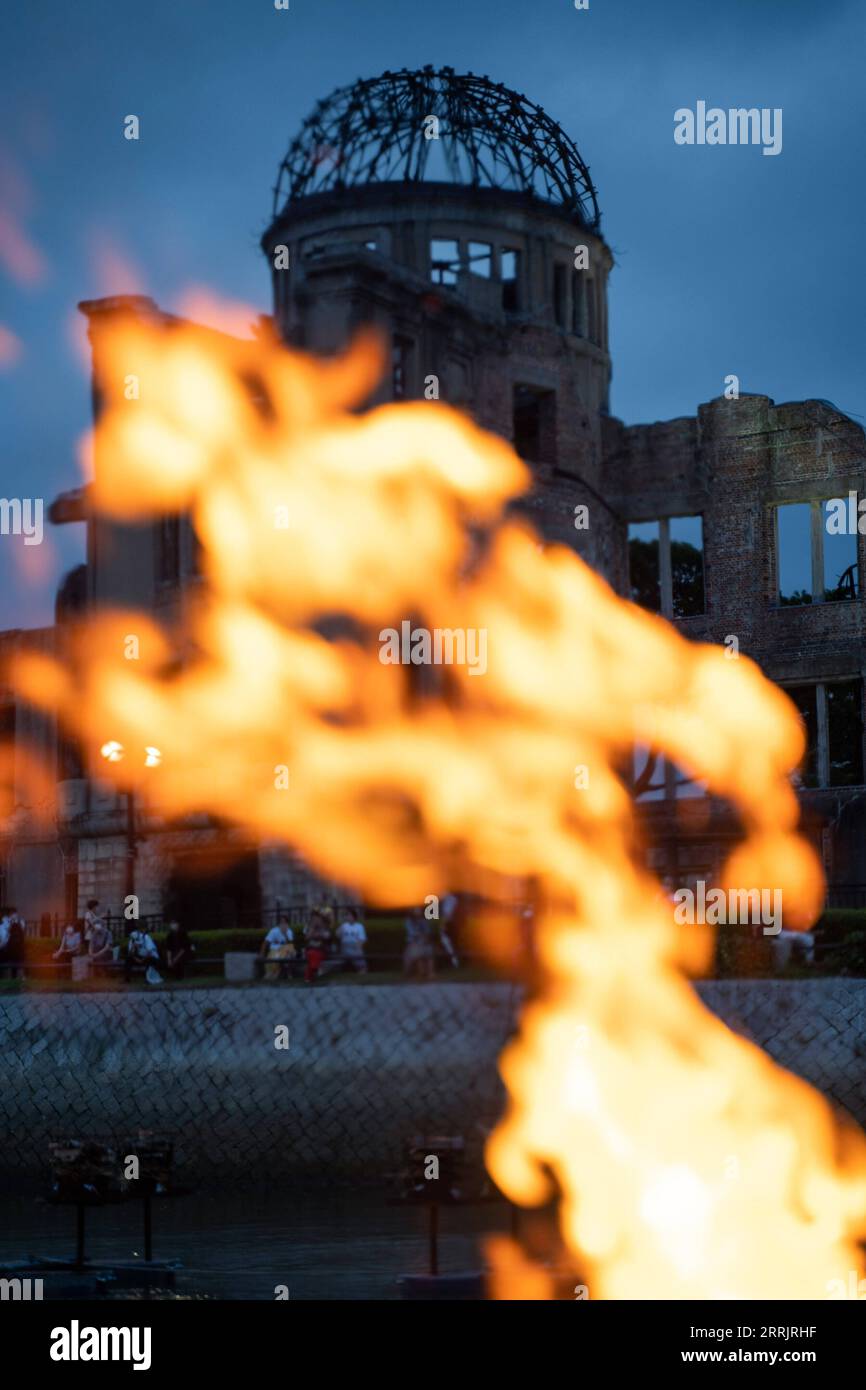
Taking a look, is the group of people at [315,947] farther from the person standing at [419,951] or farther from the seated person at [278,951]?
the person standing at [419,951]

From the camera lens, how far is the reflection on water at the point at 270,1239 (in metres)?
22.9

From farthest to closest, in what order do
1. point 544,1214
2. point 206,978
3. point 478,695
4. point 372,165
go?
point 372,165
point 478,695
point 206,978
point 544,1214

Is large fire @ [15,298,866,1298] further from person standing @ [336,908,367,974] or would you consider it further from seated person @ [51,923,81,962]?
person standing @ [336,908,367,974]

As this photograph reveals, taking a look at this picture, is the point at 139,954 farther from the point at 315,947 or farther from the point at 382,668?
the point at 382,668

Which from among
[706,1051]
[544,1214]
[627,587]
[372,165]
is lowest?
[544,1214]

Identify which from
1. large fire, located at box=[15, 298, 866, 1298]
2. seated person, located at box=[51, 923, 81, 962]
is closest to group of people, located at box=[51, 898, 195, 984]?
seated person, located at box=[51, 923, 81, 962]

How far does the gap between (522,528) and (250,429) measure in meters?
7.80

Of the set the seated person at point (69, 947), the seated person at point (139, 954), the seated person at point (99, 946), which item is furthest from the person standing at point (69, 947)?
the seated person at point (139, 954)

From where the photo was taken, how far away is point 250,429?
48.8 m

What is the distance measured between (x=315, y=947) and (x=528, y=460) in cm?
2275

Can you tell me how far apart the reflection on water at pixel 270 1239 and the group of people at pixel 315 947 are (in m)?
3.93

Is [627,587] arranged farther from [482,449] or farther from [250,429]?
[250,429]

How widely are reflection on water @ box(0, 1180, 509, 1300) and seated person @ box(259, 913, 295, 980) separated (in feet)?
13.1
